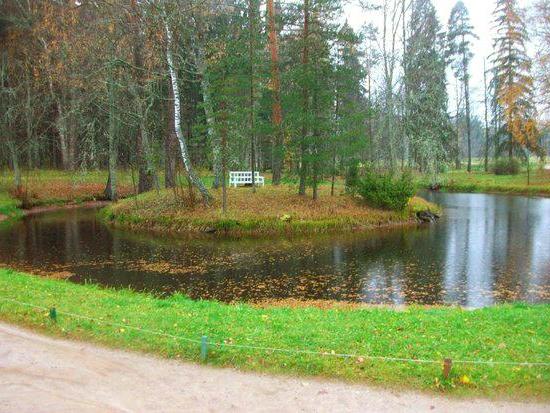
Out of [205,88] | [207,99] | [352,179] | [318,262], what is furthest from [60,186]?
[318,262]

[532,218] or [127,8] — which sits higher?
[127,8]

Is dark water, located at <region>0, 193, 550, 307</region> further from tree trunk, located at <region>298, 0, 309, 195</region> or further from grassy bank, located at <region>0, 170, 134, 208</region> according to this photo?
grassy bank, located at <region>0, 170, 134, 208</region>

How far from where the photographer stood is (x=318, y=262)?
1511cm

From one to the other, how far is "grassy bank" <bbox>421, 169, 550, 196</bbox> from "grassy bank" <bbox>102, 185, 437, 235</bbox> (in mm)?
16970

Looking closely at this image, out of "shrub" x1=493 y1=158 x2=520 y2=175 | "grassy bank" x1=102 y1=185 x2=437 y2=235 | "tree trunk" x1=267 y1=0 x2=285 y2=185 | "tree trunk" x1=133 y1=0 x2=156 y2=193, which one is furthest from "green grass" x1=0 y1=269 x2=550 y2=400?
"shrub" x1=493 y1=158 x2=520 y2=175

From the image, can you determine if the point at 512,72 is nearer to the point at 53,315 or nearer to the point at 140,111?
the point at 140,111

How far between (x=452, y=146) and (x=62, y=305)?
134 feet

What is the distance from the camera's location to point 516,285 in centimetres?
1206

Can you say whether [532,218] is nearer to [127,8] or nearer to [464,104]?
[127,8]

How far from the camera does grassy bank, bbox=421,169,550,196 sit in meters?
37.5

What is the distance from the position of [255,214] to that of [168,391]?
52.3 ft

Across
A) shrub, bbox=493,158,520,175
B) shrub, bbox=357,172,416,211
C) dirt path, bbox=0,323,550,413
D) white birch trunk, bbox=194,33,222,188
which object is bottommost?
dirt path, bbox=0,323,550,413

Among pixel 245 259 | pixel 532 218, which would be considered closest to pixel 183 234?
pixel 245 259

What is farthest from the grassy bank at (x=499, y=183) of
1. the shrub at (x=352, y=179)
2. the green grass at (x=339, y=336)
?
the green grass at (x=339, y=336)
